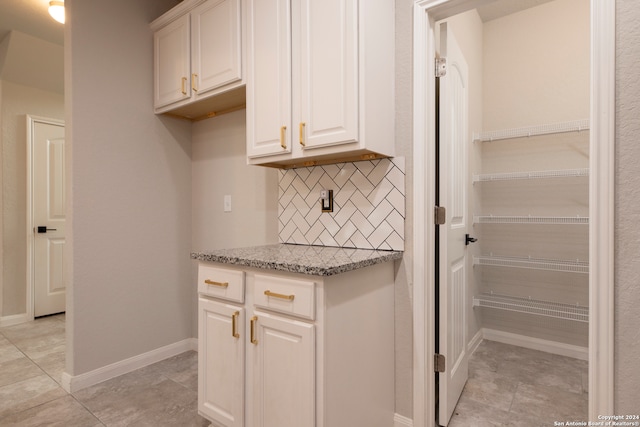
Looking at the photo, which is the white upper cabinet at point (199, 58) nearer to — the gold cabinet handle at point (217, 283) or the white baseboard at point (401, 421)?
the gold cabinet handle at point (217, 283)

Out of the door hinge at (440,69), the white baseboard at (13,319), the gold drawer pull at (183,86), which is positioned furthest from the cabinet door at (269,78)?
the white baseboard at (13,319)

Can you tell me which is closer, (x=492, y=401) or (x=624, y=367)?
(x=624, y=367)

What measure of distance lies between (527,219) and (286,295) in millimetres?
2179

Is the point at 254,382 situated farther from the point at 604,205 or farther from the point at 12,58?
the point at 12,58

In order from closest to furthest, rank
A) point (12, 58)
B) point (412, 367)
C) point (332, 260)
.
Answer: point (332, 260)
point (412, 367)
point (12, 58)

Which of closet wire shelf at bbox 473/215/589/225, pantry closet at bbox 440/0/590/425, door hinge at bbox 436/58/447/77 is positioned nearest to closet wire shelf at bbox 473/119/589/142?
pantry closet at bbox 440/0/590/425

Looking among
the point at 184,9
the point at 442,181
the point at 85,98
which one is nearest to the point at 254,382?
the point at 442,181

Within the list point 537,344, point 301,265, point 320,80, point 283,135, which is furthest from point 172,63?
point 537,344

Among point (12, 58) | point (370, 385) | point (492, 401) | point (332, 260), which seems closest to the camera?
point (332, 260)

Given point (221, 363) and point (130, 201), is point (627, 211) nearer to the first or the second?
point (221, 363)

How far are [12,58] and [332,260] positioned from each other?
154 inches

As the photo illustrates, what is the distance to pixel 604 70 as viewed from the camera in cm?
122

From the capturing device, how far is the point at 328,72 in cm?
160

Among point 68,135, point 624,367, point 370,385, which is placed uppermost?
point 68,135
